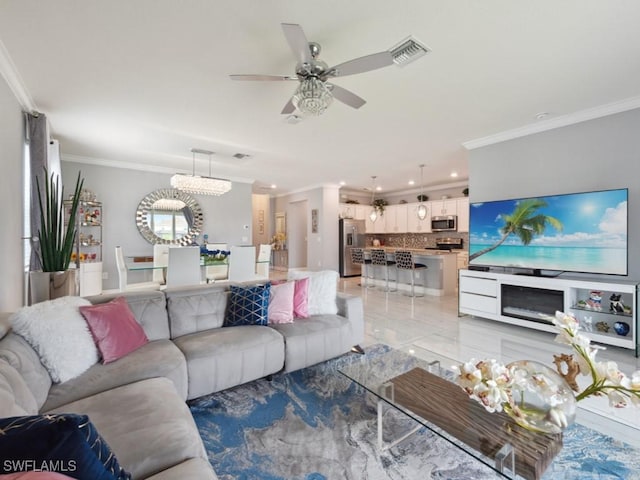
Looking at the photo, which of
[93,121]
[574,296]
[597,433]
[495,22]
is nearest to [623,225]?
[574,296]

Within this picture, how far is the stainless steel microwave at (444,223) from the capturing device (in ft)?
23.6

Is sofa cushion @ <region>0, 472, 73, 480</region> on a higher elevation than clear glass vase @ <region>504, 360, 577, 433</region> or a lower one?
higher

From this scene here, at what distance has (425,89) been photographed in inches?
108

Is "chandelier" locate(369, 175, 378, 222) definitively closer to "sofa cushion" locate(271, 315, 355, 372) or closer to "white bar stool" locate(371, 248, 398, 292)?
"white bar stool" locate(371, 248, 398, 292)

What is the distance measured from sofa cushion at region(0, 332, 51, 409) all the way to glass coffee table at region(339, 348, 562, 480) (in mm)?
1589

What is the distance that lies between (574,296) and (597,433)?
Answer: 6.72 ft

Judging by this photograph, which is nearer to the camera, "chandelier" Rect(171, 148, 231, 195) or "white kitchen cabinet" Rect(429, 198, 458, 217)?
"chandelier" Rect(171, 148, 231, 195)

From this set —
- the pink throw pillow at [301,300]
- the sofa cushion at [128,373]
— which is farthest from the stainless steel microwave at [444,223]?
the sofa cushion at [128,373]

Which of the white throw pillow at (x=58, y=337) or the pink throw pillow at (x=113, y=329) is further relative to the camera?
the pink throw pillow at (x=113, y=329)

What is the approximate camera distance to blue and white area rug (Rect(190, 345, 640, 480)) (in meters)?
1.48

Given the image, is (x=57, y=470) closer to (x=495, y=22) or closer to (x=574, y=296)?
(x=495, y=22)

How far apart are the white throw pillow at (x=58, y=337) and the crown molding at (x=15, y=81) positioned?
6.80 ft

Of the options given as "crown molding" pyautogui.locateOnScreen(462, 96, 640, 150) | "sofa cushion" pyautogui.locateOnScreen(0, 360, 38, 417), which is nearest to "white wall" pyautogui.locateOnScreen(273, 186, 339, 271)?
"crown molding" pyautogui.locateOnScreen(462, 96, 640, 150)

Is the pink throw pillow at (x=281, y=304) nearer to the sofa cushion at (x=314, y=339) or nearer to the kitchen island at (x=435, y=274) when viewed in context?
the sofa cushion at (x=314, y=339)
